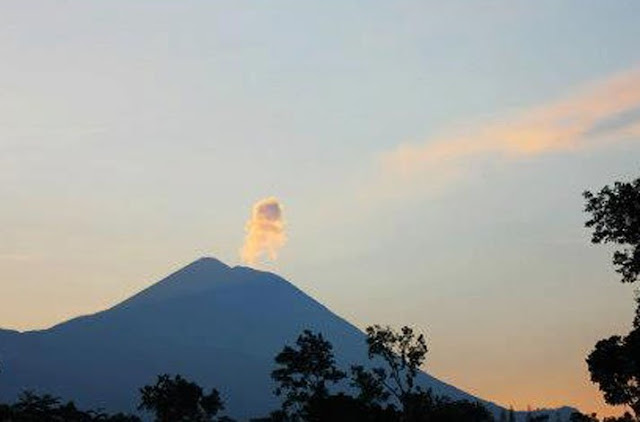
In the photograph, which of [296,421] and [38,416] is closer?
[38,416]

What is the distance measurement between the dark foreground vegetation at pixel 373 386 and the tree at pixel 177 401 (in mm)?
98

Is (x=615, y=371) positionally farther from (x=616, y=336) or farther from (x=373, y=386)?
(x=373, y=386)

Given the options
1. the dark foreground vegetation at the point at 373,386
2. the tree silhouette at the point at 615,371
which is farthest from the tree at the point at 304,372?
the tree silhouette at the point at 615,371

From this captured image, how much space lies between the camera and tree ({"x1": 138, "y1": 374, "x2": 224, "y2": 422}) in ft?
349

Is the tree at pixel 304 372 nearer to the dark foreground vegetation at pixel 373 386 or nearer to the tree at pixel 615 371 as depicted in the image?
the dark foreground vegetation at pixel 373 386

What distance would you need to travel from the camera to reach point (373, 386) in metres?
96.7

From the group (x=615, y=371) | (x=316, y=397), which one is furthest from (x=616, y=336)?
(x=316, y=397)

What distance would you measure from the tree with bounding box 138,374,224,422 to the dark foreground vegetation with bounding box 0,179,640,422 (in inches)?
3.8

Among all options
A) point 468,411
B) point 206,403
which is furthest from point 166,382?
point 468,411

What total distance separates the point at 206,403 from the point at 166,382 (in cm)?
448

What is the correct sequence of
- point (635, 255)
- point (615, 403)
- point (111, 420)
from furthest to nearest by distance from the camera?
1. point (111, 420)
2. point (615, 403)
3. point (635, 255)

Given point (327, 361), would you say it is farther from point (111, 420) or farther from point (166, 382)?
point (111, 420)

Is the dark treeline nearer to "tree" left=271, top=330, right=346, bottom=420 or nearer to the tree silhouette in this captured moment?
"tree" left=271, top=330, right=346, bottom=420

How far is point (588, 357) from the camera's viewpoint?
67938 millimetres
